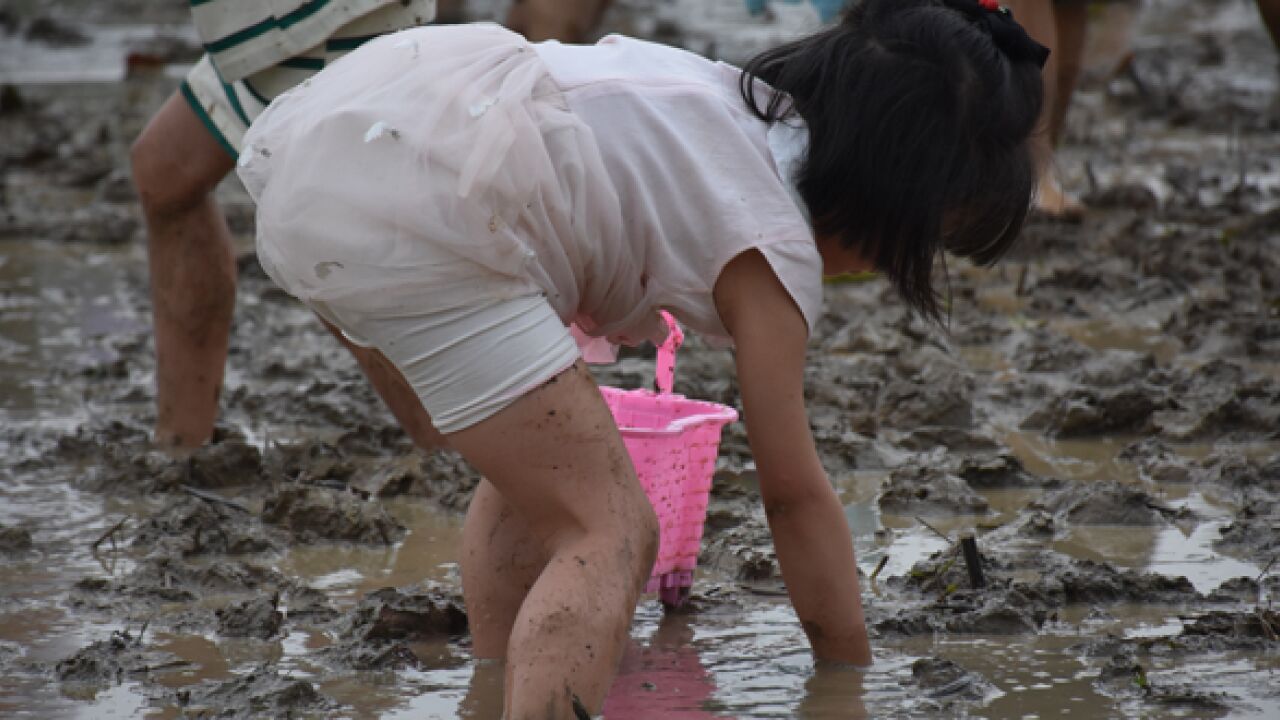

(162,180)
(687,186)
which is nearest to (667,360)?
(687,186)

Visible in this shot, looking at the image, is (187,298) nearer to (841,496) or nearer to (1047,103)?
(841,496)

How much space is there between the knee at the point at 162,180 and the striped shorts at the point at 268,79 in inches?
5.0

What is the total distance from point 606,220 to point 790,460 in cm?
41

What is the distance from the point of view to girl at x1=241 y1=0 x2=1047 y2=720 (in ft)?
7.10

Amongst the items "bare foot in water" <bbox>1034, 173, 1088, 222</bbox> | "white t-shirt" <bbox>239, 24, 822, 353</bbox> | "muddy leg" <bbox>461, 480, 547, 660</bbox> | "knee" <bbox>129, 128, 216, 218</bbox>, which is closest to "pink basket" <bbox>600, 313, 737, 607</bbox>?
"muddy leg" <bbox>461, 480, 547, 660</bbox>

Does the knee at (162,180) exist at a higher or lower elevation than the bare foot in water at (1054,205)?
higher

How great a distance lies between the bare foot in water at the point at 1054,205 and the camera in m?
5.70

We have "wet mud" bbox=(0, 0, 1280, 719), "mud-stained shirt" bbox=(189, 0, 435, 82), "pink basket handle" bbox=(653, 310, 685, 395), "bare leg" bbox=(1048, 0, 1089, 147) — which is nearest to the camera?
"wet mud" bbox=(0, 0, 1280, 719)

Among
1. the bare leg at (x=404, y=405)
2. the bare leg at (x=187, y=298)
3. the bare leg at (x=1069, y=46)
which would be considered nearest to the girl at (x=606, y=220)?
the bare leg at (x=404, y=405)

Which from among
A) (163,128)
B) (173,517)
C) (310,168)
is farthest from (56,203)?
(310,168)

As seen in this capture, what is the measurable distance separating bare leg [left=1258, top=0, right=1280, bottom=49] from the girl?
322 centimetres

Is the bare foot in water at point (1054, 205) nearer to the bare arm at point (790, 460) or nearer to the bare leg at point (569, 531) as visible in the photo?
the bare arm at point (790, 460)

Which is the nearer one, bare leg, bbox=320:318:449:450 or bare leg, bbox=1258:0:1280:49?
bare leg, bbox=320:318:449:450

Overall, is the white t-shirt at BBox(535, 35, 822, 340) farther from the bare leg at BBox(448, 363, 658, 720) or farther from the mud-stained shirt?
the mud-stained shirt
